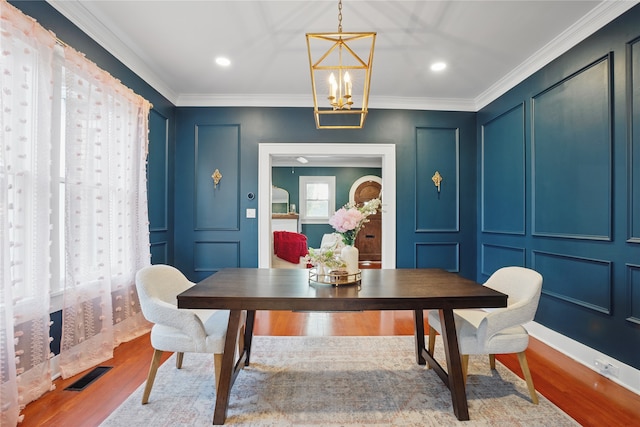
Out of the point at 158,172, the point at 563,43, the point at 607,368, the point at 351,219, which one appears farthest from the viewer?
the point at 158,172

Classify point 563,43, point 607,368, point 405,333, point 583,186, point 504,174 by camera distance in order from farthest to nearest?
point 504,174 → point 405,333 → point 563,43 → point 583,186 → point 607,368

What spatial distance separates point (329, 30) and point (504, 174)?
96.5 inches

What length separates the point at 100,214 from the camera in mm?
2322

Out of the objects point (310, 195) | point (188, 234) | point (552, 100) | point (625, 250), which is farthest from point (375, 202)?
point (310, 195)

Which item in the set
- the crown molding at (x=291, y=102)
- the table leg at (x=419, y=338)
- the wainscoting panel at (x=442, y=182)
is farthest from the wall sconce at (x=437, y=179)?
the table leg at (x=419, y=338)

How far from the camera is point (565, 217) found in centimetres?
252

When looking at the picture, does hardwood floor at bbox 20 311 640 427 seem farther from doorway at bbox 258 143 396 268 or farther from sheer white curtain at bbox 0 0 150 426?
doorway at bbox 258 143 396 268

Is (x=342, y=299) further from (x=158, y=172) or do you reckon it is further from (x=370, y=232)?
(x=370, y=232)

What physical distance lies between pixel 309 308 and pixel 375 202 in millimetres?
781

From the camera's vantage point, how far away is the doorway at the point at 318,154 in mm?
3807

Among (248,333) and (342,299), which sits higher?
(342,299)

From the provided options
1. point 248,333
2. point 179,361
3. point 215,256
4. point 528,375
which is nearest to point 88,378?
point 179,361

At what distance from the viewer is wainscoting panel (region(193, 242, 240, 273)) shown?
12.5 ft

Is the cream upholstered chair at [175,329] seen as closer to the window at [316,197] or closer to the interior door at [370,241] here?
the interior door at [370,241]
